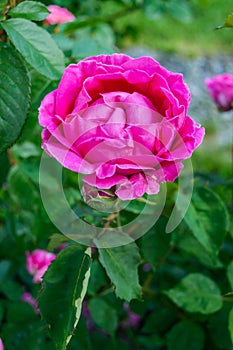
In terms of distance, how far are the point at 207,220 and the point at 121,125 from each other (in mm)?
348

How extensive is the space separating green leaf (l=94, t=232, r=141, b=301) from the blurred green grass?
3559 mm

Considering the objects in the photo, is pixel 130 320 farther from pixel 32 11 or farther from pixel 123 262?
pixel 32 11

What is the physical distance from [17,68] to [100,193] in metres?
0.19

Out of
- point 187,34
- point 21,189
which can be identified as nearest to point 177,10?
point 21,189

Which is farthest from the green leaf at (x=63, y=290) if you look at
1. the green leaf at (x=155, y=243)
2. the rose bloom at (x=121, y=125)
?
the green leaf at (x=155, y=243)

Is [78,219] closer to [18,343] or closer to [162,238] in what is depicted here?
[162,238]

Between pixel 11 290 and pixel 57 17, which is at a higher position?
pixel 57 17

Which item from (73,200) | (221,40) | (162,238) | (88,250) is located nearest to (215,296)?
(162,238)

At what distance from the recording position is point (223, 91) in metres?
1.19

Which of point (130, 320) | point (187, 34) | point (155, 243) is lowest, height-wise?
point (187, 34)

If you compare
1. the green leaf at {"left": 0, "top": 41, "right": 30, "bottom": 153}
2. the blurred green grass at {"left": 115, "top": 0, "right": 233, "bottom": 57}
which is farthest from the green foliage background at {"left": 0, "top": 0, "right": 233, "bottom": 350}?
the blurred green grass at {"left": 115, "top": 0, "right": 233, "bottom": 57}

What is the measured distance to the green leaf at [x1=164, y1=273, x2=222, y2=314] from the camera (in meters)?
0.96

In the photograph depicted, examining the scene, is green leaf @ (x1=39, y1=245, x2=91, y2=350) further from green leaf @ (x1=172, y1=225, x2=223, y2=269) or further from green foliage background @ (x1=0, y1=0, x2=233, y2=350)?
green leaf @ (x1=172, y1=225, x2=223, y2=269)

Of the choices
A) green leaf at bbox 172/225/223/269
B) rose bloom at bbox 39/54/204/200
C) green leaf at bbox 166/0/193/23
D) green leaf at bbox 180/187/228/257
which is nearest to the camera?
rose bloom at bbox 39/54/204/200
